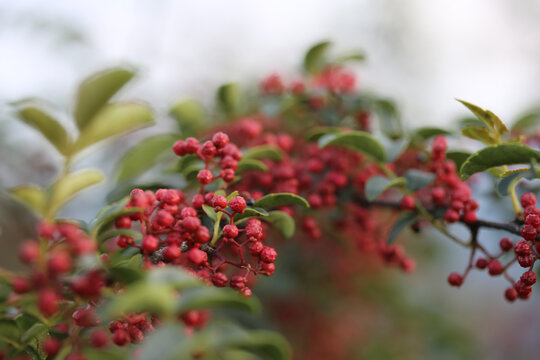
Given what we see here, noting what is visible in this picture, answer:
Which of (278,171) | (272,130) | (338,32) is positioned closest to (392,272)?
(272,130)

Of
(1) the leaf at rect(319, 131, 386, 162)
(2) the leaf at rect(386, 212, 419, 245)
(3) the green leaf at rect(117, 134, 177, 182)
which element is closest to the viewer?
(1) the leaf at rect(319, 131, 386, 162)

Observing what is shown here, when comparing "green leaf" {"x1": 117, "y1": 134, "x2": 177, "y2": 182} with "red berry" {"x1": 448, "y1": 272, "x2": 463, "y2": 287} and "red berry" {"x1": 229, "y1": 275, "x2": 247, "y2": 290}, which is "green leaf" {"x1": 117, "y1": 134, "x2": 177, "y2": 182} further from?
"red berry" {"x1": 448, "y1": 272, "x2": 463, "y2": 287}

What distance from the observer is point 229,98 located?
155 centimetres

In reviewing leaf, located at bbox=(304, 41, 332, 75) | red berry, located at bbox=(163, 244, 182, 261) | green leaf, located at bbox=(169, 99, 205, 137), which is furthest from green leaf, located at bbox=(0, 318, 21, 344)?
leaf, located at bbox=(304, 41, 332, 75)

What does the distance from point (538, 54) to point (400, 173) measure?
665 cm

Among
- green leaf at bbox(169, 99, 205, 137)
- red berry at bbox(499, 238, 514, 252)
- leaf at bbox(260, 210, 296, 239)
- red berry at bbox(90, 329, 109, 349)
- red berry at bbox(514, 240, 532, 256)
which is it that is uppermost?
green leaf at bbox(169, 99, 205, 137)

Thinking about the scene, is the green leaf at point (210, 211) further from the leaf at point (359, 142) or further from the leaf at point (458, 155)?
the leaf at point (458, 155)

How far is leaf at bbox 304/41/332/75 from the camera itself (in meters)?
1.53

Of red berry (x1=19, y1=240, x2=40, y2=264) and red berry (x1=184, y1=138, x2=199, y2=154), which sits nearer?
red berry (x1=19, y1=240, x2=40, y2=264)

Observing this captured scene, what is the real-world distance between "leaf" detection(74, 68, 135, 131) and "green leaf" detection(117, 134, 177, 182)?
1.52 feet

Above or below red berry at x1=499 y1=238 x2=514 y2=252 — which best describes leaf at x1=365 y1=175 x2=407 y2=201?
above

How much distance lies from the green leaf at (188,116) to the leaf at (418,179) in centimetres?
74

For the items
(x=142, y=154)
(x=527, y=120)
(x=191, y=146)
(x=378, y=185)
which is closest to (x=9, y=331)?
(x=191, y=146)

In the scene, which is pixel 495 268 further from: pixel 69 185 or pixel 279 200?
pixel 69 185
